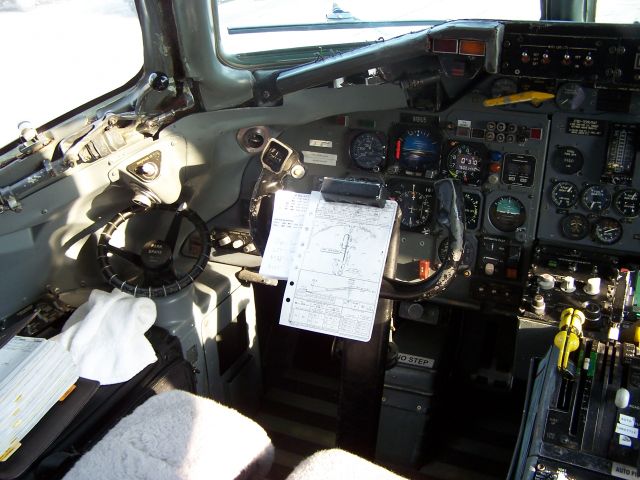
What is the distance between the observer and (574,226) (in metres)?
2.46

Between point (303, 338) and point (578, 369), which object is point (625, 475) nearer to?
point (578, 369)

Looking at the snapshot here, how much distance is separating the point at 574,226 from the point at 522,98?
58cm

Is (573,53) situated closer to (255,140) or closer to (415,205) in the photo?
(415,205)

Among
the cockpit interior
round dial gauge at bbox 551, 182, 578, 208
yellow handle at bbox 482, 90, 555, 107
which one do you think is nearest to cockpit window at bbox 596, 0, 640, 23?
the cockpit interior

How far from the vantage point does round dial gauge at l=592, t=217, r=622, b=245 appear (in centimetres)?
240

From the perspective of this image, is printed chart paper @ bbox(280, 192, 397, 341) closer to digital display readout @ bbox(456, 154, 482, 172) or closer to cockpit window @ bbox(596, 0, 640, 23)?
digital display readout @ bbox(456, 154, 482, 172)

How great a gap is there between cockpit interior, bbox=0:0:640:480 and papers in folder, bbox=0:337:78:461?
71mm

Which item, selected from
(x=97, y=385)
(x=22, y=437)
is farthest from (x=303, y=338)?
(x=22, y=437)

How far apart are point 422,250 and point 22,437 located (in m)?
1.72

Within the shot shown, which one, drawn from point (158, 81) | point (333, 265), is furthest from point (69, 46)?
point (333, 265)

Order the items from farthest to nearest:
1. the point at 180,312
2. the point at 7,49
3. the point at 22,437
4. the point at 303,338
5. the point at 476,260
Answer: the point at 303,338, the point at 476,260, the point at 180,312, the point at 7,49, the point at 22,437

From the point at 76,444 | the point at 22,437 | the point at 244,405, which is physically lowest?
the point at 244,405

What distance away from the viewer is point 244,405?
9.81ft

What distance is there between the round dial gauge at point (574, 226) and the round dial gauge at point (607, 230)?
4cm
